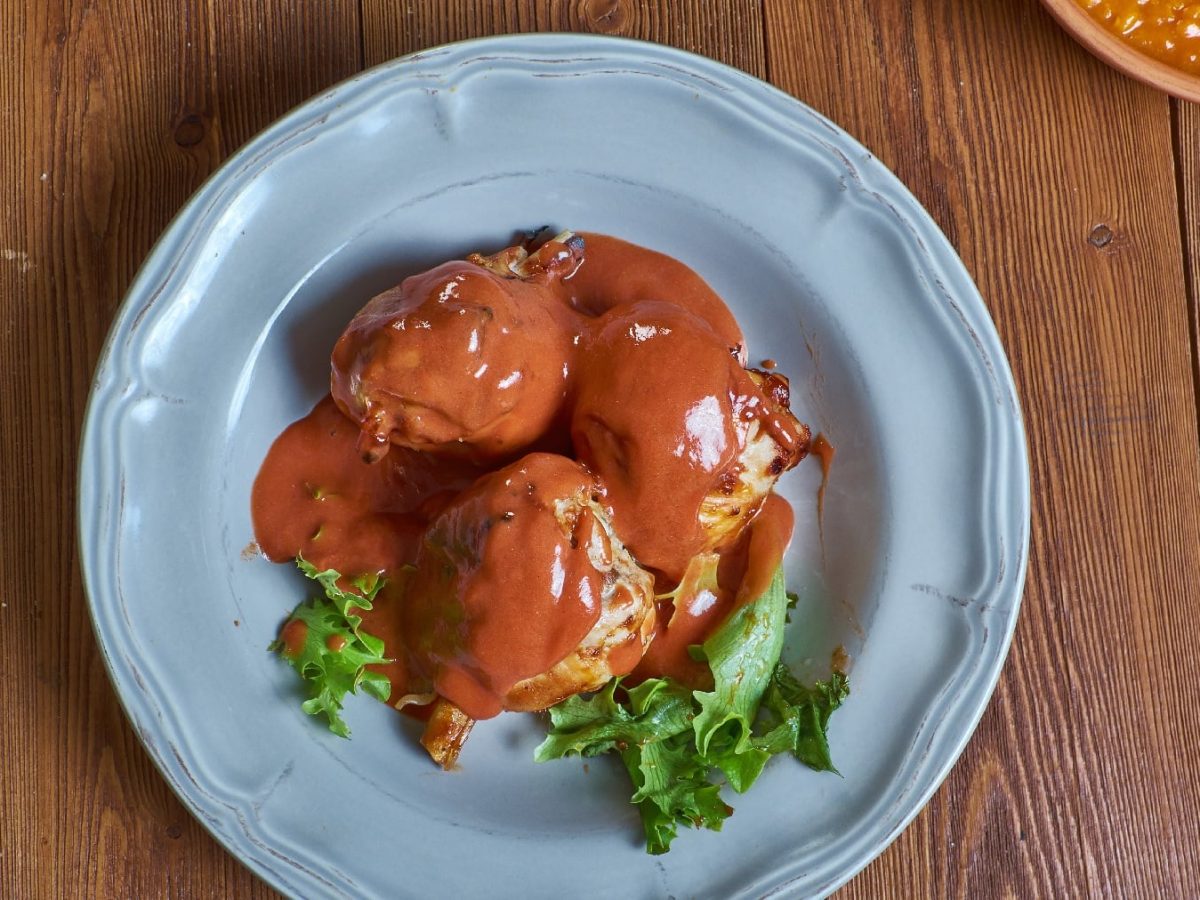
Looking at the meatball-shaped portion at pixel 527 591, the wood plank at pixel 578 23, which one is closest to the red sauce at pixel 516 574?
the meatball-shaped portion at pixel 527 591

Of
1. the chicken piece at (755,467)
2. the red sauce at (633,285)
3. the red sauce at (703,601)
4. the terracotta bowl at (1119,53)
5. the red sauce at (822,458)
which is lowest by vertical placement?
the red sauce at (703,601)

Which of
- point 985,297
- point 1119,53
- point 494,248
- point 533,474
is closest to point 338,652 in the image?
point 533,474

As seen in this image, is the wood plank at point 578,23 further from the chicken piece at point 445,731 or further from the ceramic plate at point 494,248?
the chicken piece at point 445,731

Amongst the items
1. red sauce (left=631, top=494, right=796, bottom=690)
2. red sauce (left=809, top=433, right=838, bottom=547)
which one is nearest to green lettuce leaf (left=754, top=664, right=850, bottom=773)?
red sauce (left=631, top=494, right=796, bottom=690)

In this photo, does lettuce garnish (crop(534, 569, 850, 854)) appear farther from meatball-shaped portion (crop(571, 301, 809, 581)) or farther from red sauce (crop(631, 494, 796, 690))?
meatball-shaped portion (crop(571, 301, 809, 581))

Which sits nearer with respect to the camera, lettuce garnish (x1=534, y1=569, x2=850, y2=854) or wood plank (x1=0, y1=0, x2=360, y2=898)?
lettuce garnish (x1=534, y1=569, x2=850, y2=854)

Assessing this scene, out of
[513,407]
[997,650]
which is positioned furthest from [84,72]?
[997,650]

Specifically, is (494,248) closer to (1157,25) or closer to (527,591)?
(527,591)
